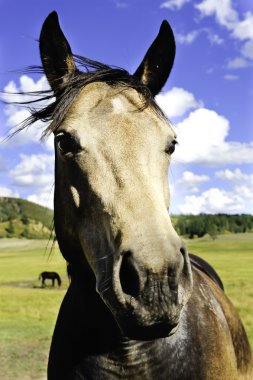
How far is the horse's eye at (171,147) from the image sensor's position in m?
3.16

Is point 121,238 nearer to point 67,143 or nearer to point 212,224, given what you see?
point 67,143

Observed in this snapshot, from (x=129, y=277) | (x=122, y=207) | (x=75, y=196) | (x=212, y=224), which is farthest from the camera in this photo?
(x=212, y=224)

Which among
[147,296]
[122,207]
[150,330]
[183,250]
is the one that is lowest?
[150,330]

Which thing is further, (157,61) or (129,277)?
(157,61)

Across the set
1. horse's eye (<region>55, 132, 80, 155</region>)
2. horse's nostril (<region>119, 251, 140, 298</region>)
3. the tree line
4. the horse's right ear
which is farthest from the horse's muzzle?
the tree line

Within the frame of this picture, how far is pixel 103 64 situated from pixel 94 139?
3.16ft

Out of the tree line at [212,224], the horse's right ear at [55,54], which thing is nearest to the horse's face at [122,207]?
the horse's right ear at [55,54]

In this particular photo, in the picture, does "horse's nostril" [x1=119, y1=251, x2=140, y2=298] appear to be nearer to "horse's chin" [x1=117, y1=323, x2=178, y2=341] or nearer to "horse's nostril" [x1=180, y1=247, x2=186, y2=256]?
"horse's chin" [x1=117, y1=323, x2=178, y2=341]

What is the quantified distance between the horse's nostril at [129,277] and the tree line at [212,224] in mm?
133748

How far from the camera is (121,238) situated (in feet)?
8.05

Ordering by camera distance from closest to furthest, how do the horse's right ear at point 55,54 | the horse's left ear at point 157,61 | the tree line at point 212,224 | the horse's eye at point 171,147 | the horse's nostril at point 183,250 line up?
the horse's nostril at point 183,250 → the horse's eye at point 171,147 → the horse's right ear at point 55,54 → the horse's left ear at point 157,61 → the tree line at point 212,224

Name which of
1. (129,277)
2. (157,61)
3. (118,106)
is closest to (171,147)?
(118,106)

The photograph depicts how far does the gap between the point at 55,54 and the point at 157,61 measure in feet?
2.89

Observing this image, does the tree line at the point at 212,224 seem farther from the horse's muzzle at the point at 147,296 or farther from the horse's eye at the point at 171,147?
the horse's muzzle at the point at 147,296
